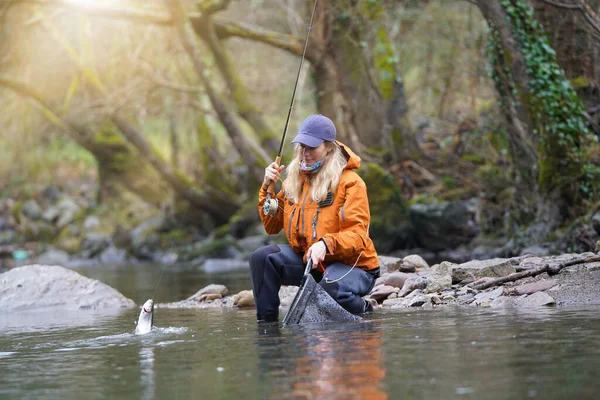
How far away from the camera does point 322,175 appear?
604 cm

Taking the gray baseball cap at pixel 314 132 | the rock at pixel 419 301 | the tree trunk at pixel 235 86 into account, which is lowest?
the rock at pixel 419 301

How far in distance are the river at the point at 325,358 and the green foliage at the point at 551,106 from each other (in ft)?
16.4

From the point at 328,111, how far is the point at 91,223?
440 inches

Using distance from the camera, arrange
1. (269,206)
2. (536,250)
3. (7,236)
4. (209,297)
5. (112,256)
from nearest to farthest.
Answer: (269,206), (209,297), (536,250), (112,256), (7,236)

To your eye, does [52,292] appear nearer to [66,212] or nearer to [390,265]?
[390,265]

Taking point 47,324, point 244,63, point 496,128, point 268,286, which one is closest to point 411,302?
point 268,286

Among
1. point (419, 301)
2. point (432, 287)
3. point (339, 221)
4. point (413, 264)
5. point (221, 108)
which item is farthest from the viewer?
point (221, 108)

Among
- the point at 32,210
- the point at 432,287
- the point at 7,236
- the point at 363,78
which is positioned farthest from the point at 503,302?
the point at 32,210

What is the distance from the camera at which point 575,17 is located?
11.1 m

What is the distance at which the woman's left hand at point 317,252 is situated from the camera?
5.70m

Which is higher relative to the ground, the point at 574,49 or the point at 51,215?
the point at 51,215

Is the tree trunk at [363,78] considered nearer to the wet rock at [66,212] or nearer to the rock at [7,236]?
the wet rock at [66,212]

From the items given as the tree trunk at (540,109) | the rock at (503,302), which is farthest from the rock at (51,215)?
the rock at (503,302)

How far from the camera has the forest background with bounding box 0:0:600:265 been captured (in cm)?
1127
